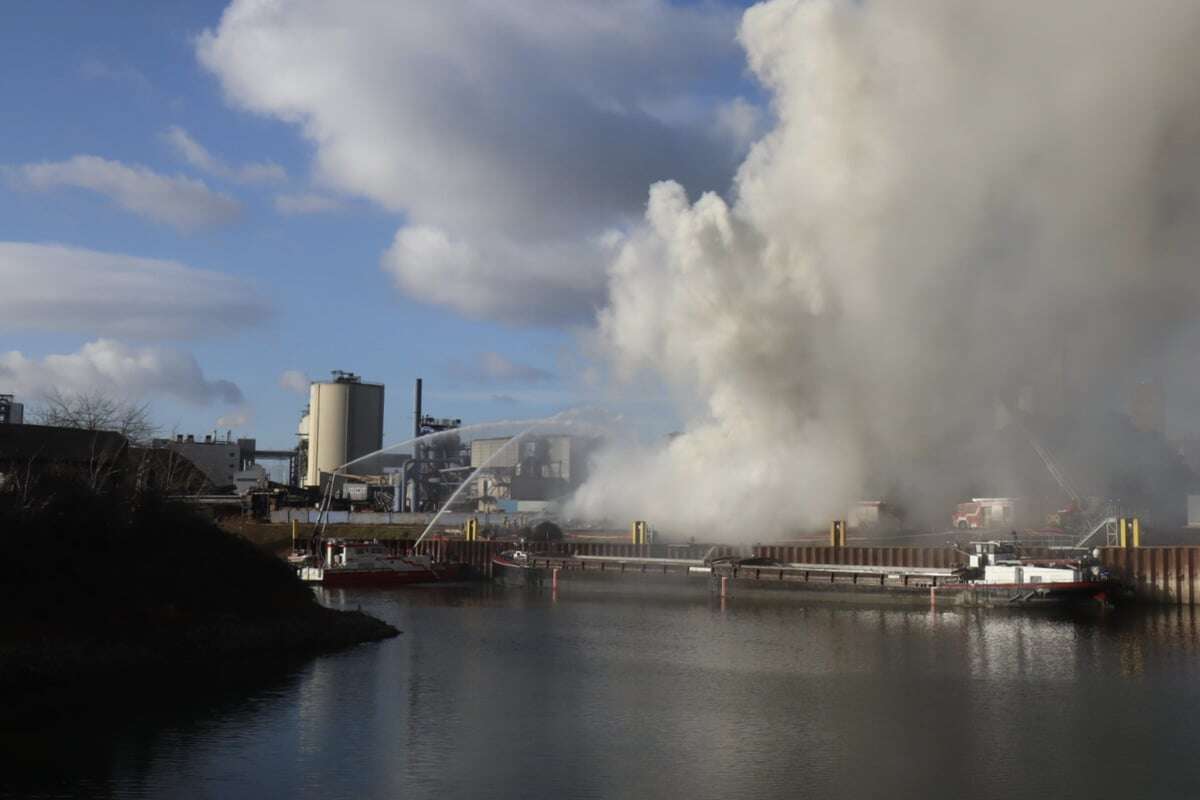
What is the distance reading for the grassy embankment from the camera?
2959 cm

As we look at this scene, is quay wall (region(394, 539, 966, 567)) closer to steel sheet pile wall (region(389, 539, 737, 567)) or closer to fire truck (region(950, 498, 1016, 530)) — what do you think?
steel sheet pile wall (region(389, 539, 737, 567))

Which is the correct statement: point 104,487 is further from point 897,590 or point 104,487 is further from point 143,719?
point 897,590

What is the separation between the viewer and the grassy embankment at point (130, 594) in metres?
29.6

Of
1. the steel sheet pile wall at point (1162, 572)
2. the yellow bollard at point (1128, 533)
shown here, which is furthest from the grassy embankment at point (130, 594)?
the yellow bollard at point (1128, 533)

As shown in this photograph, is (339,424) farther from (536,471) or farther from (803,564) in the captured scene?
(803,564)

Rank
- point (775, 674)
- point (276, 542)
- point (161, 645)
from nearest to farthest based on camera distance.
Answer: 1. point (161, 645)
2. point (775, 674)
3. point (276, 542)

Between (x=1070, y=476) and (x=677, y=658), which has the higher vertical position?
(x=1070, y=476)

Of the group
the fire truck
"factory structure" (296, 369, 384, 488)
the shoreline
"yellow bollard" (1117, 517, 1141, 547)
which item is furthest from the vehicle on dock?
"factory structure" (296, 369, 384, 488)

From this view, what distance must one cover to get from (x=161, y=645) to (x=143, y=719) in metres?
6.05

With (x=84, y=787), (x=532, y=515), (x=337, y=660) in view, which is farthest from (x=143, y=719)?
(x=532, y=515)

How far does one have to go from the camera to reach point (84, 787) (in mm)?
21141

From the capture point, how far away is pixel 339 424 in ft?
414

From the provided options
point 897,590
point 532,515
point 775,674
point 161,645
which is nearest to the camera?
point 161,645

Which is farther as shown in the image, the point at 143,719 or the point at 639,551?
the point at 639,551
